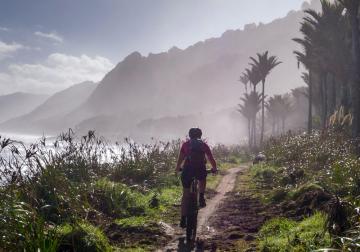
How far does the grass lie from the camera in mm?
6019

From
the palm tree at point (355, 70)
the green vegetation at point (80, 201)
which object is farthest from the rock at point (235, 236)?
the palm tree at point (355, 70)

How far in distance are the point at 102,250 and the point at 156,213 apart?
414cm

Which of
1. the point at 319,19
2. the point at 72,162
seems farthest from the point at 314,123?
the point at 72,162

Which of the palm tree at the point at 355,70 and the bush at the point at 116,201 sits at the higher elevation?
the palm tree at the point at 355,70

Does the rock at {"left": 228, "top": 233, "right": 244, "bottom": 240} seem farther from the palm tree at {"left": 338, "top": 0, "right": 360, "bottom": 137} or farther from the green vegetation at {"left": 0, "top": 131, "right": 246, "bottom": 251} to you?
the palm tree at {"left": 338, "top": 0, "right": 360, "bottom": 137}

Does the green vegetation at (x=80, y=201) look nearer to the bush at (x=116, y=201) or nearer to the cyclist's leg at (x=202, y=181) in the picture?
the bush at (x=116, y=201)

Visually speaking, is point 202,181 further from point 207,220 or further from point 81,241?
point 81,241

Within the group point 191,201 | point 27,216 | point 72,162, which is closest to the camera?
point 27,216

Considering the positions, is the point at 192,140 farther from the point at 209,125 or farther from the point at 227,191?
the point at 209,125

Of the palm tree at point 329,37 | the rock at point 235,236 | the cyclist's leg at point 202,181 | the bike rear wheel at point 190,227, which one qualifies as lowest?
the rock at point 235,236

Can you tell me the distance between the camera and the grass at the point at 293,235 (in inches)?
237

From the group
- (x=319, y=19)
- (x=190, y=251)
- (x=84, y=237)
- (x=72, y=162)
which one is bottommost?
(x=190, y=251)

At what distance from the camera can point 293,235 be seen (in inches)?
275

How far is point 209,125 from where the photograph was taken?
174125 mm
